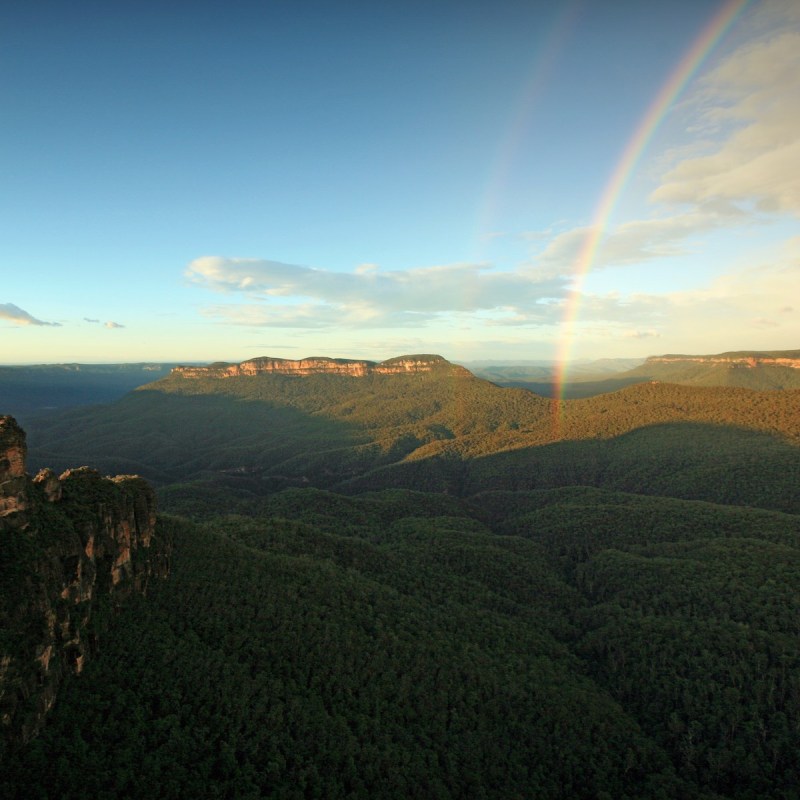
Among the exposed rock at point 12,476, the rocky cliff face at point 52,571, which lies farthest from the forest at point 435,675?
the exposed rock at point 12,476

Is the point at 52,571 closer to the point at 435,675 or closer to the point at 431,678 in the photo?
the point at 431,678

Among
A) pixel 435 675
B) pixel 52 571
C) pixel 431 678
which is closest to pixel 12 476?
pixel 52 571

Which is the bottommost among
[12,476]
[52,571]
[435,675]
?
[435,675]

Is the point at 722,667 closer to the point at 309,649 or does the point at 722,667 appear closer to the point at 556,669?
the point at 556,669

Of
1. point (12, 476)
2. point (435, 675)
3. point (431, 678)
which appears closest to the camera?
point (12, 476)

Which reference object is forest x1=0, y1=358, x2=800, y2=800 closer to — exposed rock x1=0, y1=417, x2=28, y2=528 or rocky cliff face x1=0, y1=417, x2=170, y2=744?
rocky cliff face x1=0, y1=417, x2=170, y2=744

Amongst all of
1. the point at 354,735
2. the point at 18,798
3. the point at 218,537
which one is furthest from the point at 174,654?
the point at 218,537

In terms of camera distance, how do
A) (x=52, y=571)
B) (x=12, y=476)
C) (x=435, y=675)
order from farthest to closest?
(x=435, y=675)
(x=52, y=571)
(x=12, y=476)

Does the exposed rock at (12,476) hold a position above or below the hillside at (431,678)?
above

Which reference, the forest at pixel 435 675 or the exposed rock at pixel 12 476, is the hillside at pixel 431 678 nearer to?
the forest at pixel 435 675
